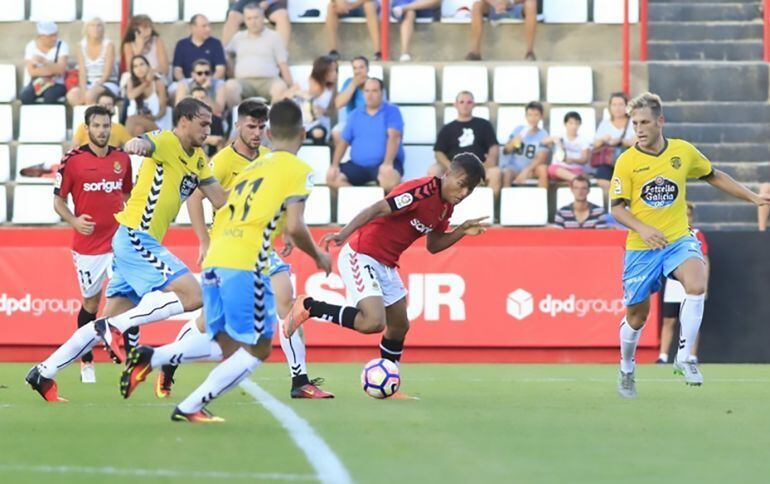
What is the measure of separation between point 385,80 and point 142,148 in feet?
33.1

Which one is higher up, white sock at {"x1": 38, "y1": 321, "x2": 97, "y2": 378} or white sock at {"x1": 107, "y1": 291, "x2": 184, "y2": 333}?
white sock at {"x1": 107, "y1": 291, "x2": 184, "y2": 333}

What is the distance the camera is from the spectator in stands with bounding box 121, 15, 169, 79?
64.1ft

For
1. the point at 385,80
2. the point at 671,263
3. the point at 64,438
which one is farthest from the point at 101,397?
the point at 385,80

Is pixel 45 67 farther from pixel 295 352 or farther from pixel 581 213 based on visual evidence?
pixel 295 352

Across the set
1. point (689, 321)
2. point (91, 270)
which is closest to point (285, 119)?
point (689, 321)

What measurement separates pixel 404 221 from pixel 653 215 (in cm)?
191

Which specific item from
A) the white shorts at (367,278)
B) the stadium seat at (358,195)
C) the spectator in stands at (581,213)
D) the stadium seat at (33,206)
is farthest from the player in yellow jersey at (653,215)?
the stadium seat at (33,206)

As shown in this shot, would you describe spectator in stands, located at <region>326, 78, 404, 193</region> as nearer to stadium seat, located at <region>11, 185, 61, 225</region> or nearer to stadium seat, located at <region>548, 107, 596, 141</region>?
stadium seat, located at <region>548, 107, 596, 141</region>

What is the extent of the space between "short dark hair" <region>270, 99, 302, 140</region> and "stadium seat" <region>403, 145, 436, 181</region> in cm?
1049

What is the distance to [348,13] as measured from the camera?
21.2 meters

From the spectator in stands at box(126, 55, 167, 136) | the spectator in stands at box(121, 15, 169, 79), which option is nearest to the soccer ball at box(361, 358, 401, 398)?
the spectator in stands at box(126, 55, 167, 136)

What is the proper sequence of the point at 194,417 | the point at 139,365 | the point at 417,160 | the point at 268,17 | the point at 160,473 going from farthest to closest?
the point at 268,17 < the point at 417,160 < the point at 139,365 < the point at 194,417 < the point at 160,473

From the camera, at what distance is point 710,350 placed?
17.1m

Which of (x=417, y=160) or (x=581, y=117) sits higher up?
(x=581, y=117)
